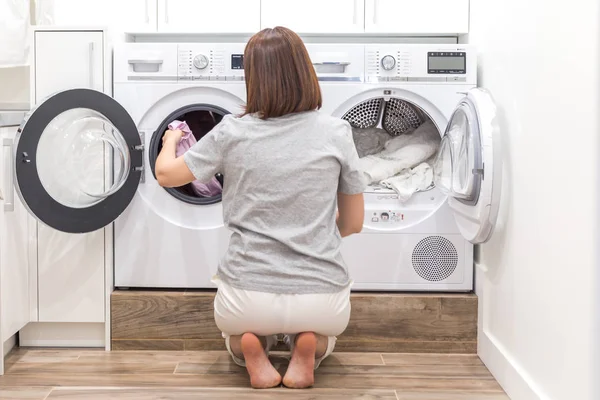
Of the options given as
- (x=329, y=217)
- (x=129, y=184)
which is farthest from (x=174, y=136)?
(x=329, y=217)

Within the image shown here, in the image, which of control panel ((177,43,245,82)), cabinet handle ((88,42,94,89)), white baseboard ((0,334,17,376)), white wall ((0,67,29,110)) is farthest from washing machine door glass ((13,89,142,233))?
white wall ((0,67,29,110))

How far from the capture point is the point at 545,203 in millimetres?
1931

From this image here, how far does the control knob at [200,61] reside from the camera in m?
2.63

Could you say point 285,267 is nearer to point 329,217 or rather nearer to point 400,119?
point 329,217

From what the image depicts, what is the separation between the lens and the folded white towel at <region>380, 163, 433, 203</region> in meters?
2.66

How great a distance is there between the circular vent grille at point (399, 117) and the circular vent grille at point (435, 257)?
1.60 feet

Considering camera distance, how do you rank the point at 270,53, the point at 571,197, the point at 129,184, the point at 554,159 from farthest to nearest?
the point at 129,184 < the point at 270,53 < the point at 554,159 < the point at 571,197

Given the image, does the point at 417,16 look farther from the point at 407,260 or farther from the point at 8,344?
the point at 8,344

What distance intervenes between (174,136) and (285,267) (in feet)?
1.88

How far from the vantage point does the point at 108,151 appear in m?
2.59

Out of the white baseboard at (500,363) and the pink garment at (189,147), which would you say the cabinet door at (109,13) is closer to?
the pink garment at (189,147)

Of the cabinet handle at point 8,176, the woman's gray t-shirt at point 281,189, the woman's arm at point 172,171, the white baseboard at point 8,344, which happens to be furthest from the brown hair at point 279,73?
the white baseboard at point 8,344

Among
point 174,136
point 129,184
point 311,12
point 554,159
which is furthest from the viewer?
point 311,12

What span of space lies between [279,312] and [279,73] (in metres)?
0.68
